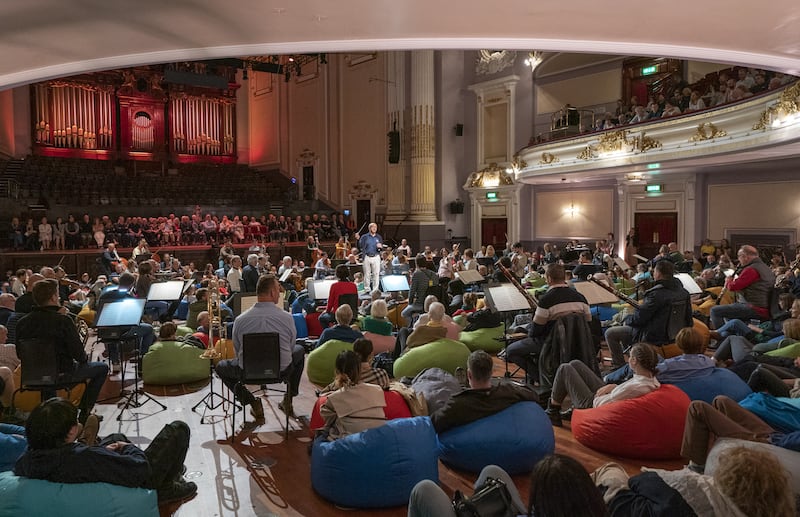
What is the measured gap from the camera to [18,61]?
3.12 metres

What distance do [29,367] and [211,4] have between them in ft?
11.9

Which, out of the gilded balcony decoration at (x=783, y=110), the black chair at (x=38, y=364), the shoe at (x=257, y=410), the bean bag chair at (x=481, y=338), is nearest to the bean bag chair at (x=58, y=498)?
the black chair at (x=38, y=364)

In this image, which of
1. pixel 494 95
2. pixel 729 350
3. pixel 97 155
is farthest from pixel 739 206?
pixel 97 155

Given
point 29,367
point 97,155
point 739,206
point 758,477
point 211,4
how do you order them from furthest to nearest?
point 97,155 < point 739,206 < point 29,367 < point 211,4 < point 758,477

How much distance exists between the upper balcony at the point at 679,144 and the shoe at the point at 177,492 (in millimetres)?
9763

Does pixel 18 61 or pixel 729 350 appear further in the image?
pixel 729 350

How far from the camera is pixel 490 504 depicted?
2.58 meters

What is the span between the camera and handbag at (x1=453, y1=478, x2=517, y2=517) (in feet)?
8.43

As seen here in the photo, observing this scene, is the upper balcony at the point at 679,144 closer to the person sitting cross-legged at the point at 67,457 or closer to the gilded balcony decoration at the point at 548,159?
the gilded balcony decoration at the point at 548,159

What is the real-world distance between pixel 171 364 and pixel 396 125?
16435 mm

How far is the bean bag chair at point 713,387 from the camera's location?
15.4 ft

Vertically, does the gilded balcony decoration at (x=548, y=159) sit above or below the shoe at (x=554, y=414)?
above

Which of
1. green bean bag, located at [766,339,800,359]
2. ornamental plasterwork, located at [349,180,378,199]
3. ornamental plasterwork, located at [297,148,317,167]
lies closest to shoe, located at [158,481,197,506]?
green bean bag, located at [766,339,800,359]

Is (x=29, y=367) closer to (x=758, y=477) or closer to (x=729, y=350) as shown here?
(x=758, y=477)
